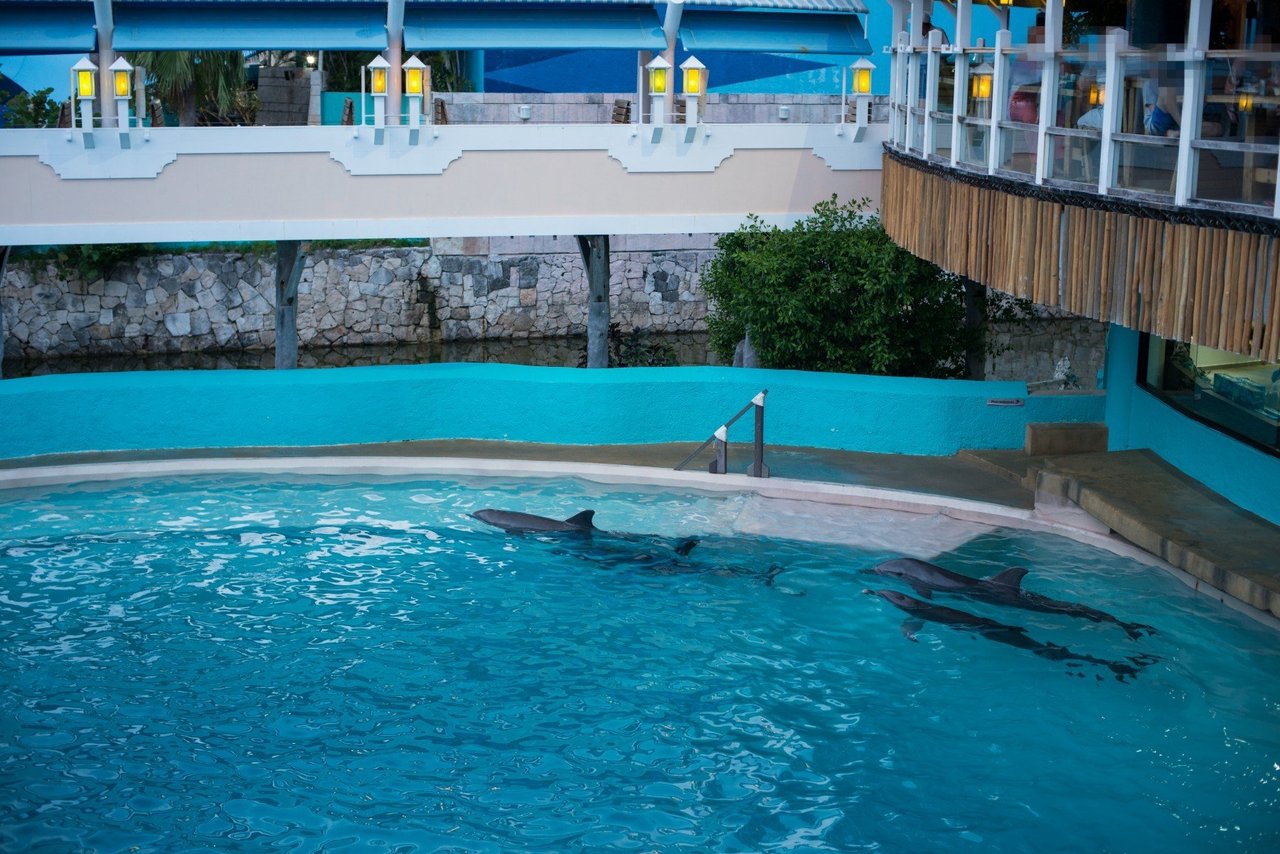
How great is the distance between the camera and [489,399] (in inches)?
675

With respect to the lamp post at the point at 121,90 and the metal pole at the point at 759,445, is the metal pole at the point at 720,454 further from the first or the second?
the lamp post at the point at 121,90

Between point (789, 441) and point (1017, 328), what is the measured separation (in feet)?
58.9

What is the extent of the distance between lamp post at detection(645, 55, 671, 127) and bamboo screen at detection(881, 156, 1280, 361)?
4.50 metres

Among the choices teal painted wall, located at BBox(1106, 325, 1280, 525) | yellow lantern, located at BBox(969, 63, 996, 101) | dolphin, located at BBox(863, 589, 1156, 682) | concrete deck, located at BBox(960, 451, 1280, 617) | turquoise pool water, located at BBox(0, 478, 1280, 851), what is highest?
yellow lantern, located at BBox(969, 63, 996, 101)

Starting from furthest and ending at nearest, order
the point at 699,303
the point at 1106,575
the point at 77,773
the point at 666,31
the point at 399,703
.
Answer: the point at 699,303 → the point at 666,31 → the point at 1106,575 → the point at 399,703 → the point at 77,773

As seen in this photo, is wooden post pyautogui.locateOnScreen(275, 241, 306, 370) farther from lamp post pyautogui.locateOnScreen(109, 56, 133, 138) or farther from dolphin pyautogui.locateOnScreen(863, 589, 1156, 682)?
dolphin pyautogui.locateOnScreen(863, 589, 1156, 682)

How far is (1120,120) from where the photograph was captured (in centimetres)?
1045

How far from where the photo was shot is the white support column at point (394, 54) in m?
17.4

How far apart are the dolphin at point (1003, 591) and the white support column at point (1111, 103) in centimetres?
338

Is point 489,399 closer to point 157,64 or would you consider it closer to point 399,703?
point 399,703

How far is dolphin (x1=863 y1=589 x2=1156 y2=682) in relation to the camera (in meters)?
11.1

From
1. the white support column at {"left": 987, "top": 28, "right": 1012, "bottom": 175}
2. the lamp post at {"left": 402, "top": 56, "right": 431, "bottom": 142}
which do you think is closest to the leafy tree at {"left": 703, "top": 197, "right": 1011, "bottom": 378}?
the lamp post at {"left": 402, "top": 56, "right": 431, "bottom": 142}

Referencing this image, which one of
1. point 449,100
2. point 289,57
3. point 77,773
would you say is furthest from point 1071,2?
point 289,57

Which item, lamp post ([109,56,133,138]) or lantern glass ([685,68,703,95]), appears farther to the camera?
lantern glass ([685,68,703,95])
